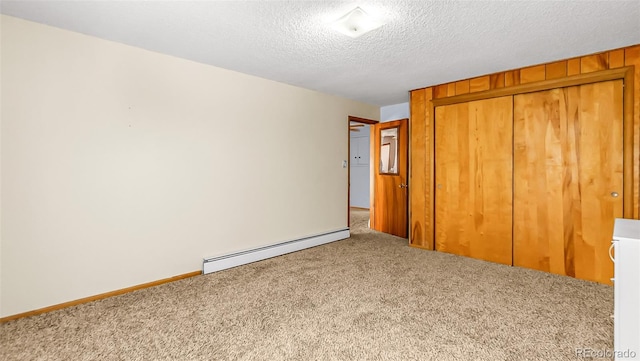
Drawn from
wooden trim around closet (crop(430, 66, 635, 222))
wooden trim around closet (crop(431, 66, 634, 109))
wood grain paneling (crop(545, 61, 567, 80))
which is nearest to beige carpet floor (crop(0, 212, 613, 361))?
wooden trim around closet (crop(430, 66, 635, 222))

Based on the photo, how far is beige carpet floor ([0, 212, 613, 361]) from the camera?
1.92 m

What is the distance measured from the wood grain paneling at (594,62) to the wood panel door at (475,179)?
0.72 meters

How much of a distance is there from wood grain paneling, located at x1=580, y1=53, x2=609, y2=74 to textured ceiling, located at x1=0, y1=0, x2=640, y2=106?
13 centimetres

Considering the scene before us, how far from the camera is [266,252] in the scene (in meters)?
3.93

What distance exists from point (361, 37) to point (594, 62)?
2493 mm

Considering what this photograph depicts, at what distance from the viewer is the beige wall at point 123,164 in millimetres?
2371

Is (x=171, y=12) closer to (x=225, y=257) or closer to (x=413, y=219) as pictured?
(x=225, y=257)

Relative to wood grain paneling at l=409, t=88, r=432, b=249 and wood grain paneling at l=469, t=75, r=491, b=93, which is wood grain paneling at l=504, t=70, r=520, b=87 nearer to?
wood grain paneling at l=469, t=75, r=491, b=93

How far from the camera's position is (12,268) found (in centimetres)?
233

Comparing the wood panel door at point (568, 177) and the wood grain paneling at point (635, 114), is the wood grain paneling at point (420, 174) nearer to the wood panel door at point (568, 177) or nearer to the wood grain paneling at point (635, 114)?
the wood panel door at point (568, 177)

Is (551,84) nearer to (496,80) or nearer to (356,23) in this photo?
(496,80)

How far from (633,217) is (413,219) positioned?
2334 millimetres

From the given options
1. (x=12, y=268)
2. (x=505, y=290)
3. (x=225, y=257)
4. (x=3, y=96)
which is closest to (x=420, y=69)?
(x=505, y=290)

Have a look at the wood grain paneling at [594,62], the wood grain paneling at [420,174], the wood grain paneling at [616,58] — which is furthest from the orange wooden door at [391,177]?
the wood grain paneling at [616,58]
